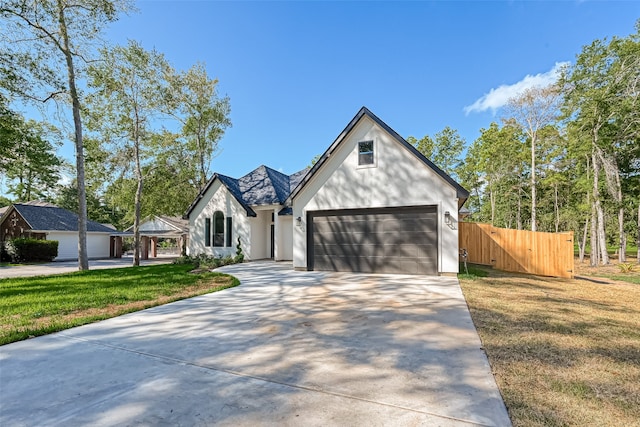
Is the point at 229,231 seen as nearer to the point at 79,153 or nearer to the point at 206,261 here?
the point at 206,261

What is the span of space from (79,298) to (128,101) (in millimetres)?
14020

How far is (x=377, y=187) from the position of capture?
1123 centimetres

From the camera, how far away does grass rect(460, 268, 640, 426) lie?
2529mm

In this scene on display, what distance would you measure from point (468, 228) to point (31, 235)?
3552cm

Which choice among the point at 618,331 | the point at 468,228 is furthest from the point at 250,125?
the point at 618,331

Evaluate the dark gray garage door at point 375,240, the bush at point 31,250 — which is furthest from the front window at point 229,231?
the bush at point 31,250

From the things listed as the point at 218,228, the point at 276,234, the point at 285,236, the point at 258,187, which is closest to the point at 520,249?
the point at 285,236

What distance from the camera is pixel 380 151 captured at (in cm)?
1128

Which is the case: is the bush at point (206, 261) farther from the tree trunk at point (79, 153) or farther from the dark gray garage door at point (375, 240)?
the dark gray garage door at point (375, 240)

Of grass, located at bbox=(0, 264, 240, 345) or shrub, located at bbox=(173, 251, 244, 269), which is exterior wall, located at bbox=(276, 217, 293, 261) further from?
grass, located at bbox=(0, 264, 240, 345)

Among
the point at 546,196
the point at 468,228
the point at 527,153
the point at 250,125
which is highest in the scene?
the point at 250,125

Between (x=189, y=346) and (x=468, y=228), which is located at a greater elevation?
(x=468, y=228)

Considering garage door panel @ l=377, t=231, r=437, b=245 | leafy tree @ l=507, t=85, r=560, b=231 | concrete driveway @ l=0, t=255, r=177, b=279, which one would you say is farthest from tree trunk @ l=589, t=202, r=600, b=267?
concrete driveway @ l=0, t=255, r=177, b=279

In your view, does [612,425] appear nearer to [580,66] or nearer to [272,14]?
[272,14]
